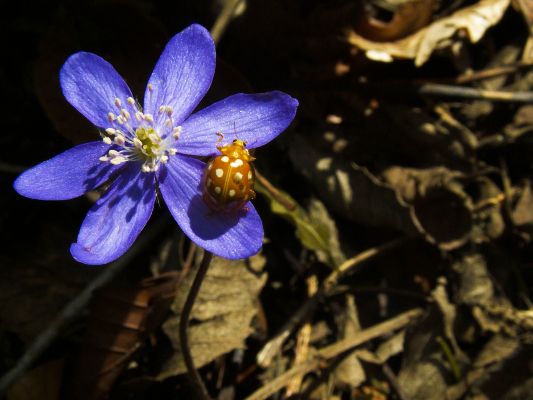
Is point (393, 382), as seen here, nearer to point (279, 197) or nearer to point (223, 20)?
point (279, 197)

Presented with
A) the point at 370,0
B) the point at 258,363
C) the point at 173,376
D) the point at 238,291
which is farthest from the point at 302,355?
the point at 370,0

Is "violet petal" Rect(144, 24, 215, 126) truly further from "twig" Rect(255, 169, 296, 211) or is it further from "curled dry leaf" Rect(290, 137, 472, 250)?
"curled dry leaf" Rect(290, 137, 472, 250)

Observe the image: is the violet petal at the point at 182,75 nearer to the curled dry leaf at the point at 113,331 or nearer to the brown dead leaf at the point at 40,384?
the curled dry leaf at the point at 113,331

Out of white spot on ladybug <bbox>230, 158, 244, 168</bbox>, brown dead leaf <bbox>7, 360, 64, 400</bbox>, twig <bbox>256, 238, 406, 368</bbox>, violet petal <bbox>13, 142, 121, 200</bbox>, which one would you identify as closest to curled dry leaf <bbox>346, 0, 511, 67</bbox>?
twig <bbox>256, 238, 406, 368</bbox>

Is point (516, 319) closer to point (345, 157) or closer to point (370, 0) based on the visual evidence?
point (345, 157)

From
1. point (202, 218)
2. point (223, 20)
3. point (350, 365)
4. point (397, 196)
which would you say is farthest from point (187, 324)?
point (223, 20)
